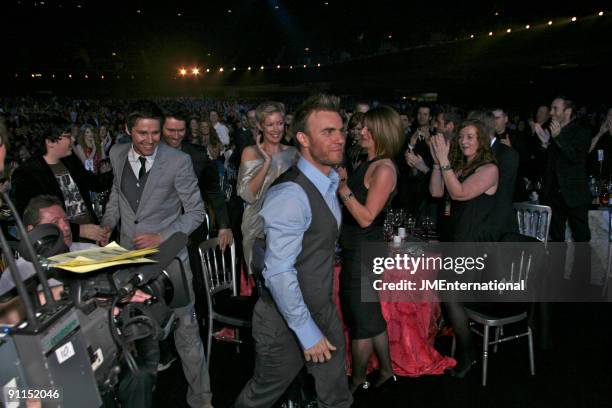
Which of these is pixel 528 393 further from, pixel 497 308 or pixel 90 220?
pixel 90 220

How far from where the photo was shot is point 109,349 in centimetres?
103

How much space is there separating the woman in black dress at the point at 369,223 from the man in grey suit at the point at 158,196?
0.73 meters

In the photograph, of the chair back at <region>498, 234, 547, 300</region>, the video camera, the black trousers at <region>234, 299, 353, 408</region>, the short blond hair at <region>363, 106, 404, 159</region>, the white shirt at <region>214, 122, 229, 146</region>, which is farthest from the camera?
the white shirt at <region>214, 122, 229, 146</region>

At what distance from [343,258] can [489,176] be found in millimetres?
1050

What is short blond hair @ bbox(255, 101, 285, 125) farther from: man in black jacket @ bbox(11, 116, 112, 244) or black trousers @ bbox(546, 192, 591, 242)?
black trousers @ bbox(546, 192, 591, 242)

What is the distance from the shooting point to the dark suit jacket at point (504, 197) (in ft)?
9.71

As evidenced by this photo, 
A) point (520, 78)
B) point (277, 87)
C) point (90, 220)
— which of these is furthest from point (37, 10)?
point (90, 220)

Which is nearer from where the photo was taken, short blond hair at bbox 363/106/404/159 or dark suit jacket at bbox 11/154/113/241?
short blond hair at bbox 363/106/404/159

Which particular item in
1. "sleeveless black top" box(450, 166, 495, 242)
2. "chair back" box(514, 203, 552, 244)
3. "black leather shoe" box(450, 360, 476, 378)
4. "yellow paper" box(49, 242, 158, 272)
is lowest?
"black leather shoe" box(450, 360, 476, 378)

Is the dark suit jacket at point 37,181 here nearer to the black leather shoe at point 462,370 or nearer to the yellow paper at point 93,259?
the yellow paper at point 93,259

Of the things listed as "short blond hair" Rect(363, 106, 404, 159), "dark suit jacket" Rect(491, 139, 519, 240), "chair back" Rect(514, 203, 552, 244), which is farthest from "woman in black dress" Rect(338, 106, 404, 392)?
"chair back" Rect(514, 203, 552, 244)

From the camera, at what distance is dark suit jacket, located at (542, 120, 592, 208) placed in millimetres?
4098

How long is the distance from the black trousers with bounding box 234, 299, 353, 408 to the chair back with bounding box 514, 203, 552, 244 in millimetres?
2170

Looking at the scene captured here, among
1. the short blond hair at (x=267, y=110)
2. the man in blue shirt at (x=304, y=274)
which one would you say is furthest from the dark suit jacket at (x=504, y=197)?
the man in blue shirt at (x=304, y=274)
